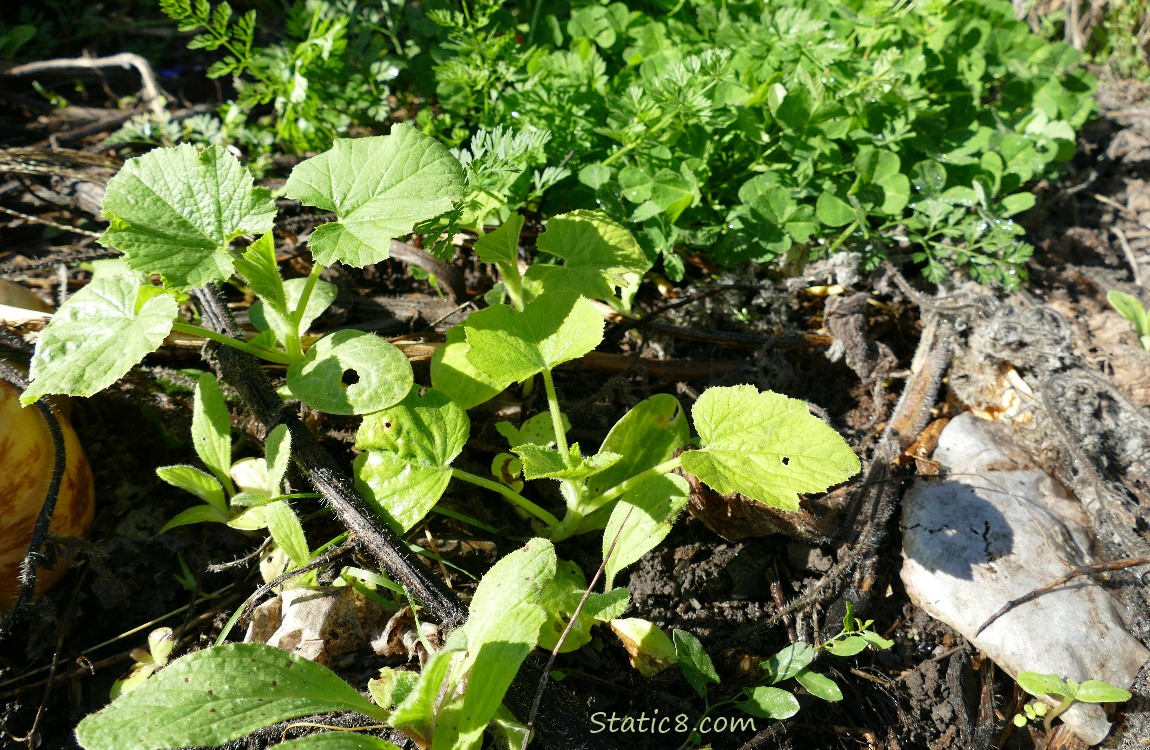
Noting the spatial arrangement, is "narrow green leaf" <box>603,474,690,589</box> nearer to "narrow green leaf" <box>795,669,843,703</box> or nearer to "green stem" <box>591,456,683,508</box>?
"green stem" <box>591,456,683,508</box>

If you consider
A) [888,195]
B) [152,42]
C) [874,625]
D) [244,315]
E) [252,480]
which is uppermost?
[152,42]

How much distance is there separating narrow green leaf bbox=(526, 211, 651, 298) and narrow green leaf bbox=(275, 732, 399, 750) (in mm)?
1161

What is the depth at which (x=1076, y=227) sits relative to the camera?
3139 mm

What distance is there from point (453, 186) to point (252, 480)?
0.94 metres

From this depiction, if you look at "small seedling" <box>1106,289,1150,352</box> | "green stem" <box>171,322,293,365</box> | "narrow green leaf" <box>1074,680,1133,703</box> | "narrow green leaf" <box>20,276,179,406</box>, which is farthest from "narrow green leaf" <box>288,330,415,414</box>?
"small seedling" <box>1106,289,1150,352</box>

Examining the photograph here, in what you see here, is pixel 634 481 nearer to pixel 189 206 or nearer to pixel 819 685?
pixel 819 685

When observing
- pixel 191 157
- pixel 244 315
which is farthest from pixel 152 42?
pixel 191 157

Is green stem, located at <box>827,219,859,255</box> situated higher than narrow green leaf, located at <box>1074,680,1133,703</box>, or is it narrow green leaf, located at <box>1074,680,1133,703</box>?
green stem, located at <box>827,219,859,255</box>

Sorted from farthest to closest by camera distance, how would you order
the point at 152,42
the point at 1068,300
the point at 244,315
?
1. the point at 152,42
2. the point at 1068,300
3. the point at 244,315

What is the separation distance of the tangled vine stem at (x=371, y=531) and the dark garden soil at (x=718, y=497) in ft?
0.39

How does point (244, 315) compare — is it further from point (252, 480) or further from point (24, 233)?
point (24, 233)

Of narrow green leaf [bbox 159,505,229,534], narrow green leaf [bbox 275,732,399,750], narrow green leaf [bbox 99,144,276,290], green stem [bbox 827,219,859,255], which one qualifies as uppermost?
narrow green leaf [bbox 99,144,276,290]

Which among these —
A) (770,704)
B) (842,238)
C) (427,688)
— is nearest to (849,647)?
(770,704)

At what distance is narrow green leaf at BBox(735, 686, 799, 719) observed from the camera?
167cm
